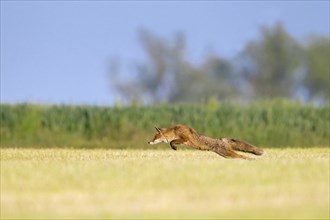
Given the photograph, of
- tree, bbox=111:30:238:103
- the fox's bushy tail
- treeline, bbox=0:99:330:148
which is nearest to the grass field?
the fox's bushy tail

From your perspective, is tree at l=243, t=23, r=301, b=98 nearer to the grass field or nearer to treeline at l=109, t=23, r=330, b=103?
treeline at l=109, t=23, r=330, b=103

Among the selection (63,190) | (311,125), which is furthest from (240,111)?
(63,190)

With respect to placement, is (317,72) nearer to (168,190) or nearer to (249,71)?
(249,71)

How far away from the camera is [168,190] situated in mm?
8156

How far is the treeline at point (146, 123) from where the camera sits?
76.2 ft

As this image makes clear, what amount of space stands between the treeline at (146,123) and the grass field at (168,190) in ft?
40.7

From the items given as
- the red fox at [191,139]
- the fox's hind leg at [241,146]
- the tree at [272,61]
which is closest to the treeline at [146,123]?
the fox's hind leg at [241,146]

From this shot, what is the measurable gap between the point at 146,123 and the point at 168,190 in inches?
664

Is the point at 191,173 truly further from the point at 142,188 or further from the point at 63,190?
the point at 63,190

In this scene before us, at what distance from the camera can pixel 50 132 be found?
23891mm

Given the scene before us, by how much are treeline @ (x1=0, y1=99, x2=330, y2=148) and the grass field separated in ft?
40.7

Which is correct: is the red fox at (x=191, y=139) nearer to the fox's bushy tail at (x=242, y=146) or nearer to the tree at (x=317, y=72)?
the fox's bushy tail at (x=242, y=146)

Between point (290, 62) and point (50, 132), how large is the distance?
24.1 m

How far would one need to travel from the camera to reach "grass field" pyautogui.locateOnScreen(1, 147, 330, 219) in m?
7.32
